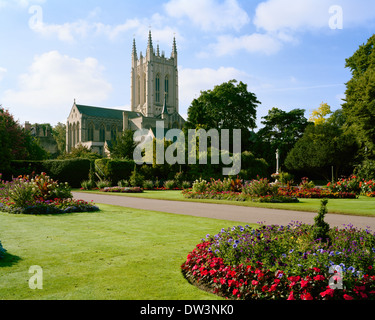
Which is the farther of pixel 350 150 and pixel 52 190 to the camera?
pixel 350 150

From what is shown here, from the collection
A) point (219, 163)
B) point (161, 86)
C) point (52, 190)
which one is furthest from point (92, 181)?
point (161, 86)

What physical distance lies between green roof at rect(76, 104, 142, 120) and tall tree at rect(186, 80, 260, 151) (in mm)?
45001

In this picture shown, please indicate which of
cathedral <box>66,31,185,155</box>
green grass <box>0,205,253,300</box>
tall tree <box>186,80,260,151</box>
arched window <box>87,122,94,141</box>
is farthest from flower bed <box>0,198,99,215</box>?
arched window <box>87,122,94,141</box>

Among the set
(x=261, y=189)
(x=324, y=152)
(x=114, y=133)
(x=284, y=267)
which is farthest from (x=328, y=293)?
(x=114, y=133)

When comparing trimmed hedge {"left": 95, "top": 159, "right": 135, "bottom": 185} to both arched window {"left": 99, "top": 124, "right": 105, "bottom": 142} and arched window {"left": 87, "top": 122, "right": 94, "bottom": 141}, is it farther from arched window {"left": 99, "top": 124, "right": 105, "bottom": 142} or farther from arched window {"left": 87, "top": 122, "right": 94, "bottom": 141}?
arched window {"left": 99, "top": 124, "right": 105, "bottom": 142}

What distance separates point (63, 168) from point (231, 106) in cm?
2366

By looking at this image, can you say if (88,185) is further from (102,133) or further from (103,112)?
(103,112)

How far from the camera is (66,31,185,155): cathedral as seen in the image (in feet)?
266

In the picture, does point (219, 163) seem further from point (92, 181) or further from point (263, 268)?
point (263, 268)

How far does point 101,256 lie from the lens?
19.5 feet

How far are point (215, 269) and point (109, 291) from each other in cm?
152

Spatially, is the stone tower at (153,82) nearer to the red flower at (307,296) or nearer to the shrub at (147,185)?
the shrub at (147,185)
